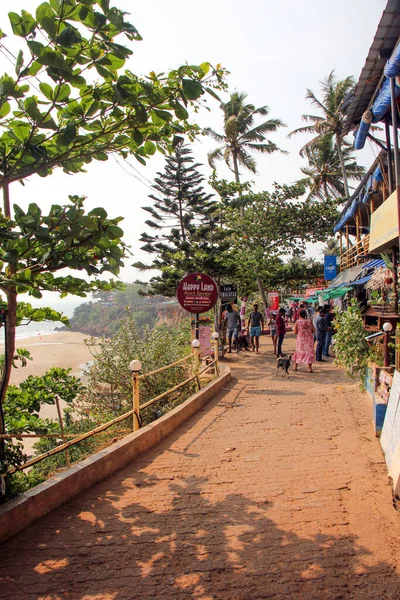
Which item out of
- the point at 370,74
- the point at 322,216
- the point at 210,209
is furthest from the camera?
the point at 322,216

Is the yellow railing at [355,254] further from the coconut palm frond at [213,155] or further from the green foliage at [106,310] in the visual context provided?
the green foliage at [106,310]


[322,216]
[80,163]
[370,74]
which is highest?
[322,216]

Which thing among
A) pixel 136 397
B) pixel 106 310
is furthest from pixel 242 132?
pixel 106 310

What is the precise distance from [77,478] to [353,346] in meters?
4.51

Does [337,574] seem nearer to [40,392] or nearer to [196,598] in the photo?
[196,598]

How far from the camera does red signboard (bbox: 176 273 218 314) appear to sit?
9.27m

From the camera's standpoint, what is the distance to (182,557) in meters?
2.79

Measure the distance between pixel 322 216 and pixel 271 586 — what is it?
24.7m

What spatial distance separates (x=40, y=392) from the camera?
4.83 meters

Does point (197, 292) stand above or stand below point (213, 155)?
below

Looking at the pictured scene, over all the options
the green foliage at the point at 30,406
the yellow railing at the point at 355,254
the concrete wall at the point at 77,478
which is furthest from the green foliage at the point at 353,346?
the yellow railing at the point at 355,254

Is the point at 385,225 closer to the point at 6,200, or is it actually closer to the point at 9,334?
the point at 6,200

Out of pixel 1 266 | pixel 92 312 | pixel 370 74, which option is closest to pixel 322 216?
pixel 370 74

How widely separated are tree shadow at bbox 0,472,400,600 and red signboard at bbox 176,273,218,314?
580cm
